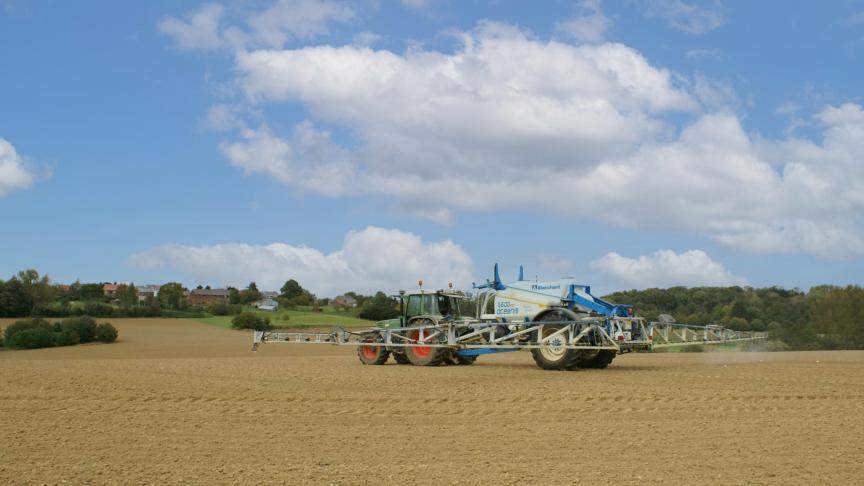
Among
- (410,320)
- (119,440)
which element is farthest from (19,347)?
(119,440)

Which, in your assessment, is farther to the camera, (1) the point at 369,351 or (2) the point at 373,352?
(1) the point at 369,351

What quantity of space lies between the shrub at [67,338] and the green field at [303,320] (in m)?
20.9

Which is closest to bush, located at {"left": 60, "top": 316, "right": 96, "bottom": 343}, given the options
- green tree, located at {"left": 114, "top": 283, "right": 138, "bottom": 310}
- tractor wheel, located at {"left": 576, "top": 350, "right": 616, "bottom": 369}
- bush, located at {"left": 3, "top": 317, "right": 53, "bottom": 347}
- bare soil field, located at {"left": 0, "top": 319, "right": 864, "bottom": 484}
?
bush, located at {"left": 3, "top": 317, "right": 53, "bottom": 347}

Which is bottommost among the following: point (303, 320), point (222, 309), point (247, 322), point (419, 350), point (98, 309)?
point (419, 350)

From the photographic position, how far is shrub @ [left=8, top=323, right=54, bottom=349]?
54375mm

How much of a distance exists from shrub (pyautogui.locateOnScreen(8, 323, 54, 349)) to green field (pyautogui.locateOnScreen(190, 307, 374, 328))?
77.0 feet

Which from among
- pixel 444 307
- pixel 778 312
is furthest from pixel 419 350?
pixel 778 312

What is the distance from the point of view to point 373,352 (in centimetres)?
2408

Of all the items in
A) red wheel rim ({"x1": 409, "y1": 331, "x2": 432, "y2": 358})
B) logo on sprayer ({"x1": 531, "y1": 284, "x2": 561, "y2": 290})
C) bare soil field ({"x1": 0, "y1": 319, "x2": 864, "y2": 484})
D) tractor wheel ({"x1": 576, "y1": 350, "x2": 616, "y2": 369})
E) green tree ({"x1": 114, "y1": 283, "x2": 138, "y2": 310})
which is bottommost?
bare soil field ({"x1": 0, "y1": 319, "x2": 864, "y2": 484})

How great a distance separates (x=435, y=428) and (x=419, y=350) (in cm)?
1173

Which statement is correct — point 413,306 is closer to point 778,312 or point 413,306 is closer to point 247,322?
point 778,312

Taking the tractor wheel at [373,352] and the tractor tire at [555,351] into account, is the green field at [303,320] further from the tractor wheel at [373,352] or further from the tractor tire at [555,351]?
the tractor tire at [555,351]

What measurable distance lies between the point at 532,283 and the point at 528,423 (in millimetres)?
9562

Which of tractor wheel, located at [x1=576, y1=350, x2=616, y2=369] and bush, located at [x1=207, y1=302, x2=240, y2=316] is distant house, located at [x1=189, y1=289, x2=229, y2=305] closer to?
bush, located at [x1=207, y1=302, x2=240, y2=316]
